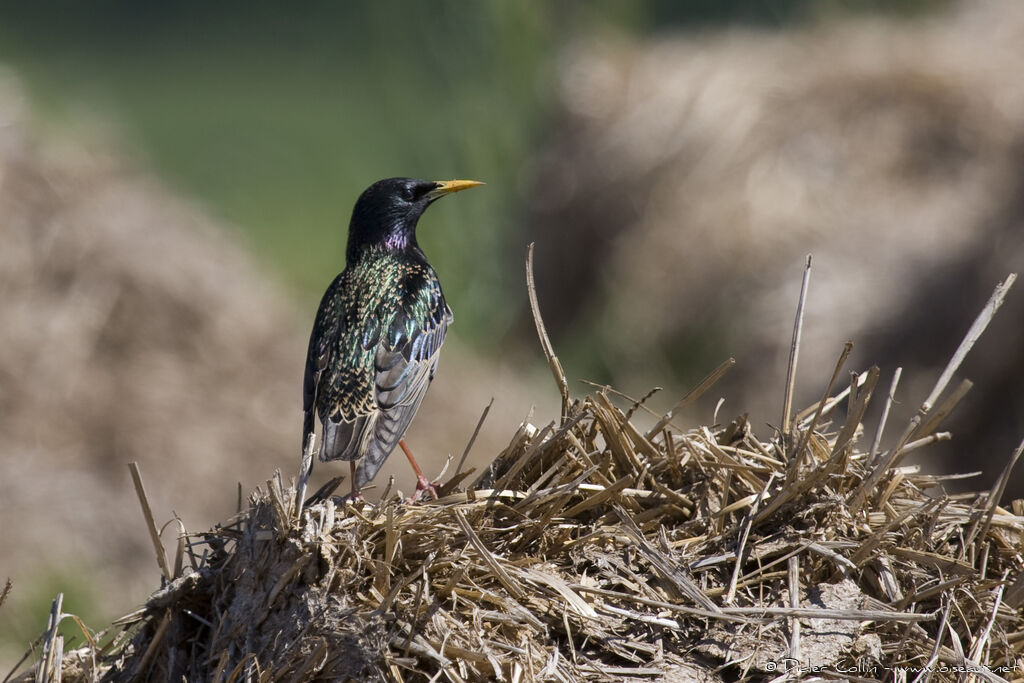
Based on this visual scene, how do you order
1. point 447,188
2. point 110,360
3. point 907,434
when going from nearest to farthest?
point 907,434 → point 447,188 → point 110,360

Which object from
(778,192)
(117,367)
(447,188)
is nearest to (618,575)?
(447,188)

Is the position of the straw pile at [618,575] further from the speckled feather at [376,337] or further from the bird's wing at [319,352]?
the bird's wing at [319,352]

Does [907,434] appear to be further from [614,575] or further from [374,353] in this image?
[374,353]

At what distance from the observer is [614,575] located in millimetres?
3025

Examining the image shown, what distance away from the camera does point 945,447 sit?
7.91 m

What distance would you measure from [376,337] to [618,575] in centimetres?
172

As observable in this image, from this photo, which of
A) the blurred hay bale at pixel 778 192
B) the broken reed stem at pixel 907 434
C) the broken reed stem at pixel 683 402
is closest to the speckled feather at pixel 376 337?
the broken reed stem at pixel 683 402

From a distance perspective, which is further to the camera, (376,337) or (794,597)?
(376,337)

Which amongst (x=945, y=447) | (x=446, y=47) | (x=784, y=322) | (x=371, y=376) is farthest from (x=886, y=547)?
(x=446, y=47)

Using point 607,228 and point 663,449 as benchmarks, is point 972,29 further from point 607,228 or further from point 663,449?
point 663,449

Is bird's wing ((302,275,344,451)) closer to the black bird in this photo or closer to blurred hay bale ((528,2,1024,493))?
the black bird

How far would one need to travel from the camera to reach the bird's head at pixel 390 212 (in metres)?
4.95

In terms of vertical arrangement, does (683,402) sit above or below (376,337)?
below

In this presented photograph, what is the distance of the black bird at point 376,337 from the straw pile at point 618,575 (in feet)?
2.37
